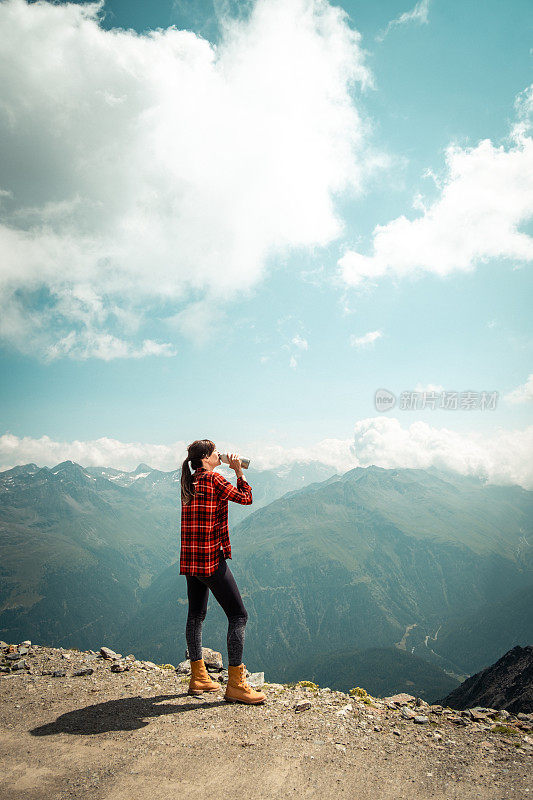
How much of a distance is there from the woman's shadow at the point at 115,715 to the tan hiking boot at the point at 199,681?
42cm

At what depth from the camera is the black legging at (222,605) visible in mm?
6777

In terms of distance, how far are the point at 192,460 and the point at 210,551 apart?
5.91 ft

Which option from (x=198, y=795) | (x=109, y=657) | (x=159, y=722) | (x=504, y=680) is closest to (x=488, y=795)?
(x=198, y=795)

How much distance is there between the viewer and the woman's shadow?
5.95m

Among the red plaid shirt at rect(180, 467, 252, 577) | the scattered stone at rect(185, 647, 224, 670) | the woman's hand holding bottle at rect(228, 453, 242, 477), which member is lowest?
the scattered stone at rect(185, 647, 224, 670)

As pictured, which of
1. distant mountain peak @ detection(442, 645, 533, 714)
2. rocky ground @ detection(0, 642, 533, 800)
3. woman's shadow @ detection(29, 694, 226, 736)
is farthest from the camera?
distant mountain peak @ detection(442, 645, 533, 714)

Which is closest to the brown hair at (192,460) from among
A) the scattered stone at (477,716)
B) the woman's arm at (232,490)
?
the woman's arm at (232,490)

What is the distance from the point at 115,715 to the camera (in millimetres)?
6426

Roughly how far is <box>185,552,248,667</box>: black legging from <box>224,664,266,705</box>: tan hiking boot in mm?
183

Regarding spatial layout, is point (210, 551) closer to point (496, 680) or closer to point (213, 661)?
point (213, 661)

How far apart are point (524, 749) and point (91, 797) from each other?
22.0ft

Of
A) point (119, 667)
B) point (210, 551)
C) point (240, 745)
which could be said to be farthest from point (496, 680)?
point (210, 551)

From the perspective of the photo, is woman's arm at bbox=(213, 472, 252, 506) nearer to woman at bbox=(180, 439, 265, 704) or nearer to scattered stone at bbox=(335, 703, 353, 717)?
woman at bbox=(180, 439, 265, 704)

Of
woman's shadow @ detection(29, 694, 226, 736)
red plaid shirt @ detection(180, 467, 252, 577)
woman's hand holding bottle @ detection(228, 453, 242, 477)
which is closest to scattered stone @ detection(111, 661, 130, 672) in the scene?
woman's shadow @ detection(29, 694, 226, 736)
